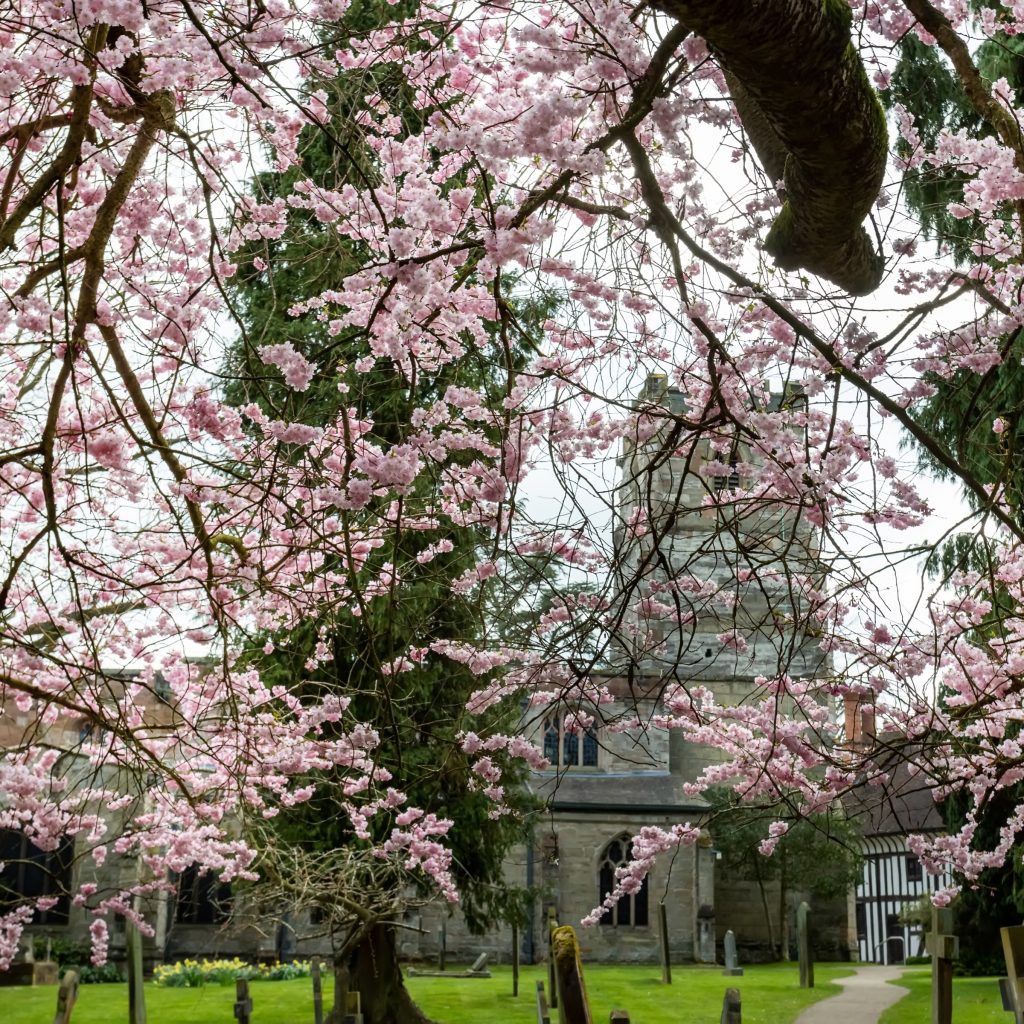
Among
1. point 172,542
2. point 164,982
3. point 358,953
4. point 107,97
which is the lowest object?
point 164,982

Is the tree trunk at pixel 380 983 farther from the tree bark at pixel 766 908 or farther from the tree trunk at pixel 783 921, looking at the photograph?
the tree bark at pixel 766 908

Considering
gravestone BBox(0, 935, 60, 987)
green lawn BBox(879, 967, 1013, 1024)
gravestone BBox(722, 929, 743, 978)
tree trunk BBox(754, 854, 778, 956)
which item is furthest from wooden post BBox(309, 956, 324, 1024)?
tree trunk BBox(754, 854, 778, 956)

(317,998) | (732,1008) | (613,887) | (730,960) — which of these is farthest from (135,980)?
(613,887)

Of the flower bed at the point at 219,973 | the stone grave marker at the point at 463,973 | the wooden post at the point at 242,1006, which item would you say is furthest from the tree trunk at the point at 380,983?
the stone grave marker at the point at 463,973

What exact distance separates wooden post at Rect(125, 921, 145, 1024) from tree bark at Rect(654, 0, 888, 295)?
11581 millimetres

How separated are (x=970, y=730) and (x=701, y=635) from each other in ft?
84.5

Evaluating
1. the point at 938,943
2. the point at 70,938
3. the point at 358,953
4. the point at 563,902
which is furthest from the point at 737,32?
the point at 563,902

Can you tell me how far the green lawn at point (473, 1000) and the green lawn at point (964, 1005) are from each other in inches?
60.6

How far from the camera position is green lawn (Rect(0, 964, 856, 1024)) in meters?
17.2

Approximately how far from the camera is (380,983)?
15320mm

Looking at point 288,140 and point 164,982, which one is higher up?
point 288,140

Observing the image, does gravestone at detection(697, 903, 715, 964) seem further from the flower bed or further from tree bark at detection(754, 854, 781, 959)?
the flower bed

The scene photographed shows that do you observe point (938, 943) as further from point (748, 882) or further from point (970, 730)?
point (748, 882)

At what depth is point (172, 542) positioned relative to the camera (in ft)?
27.5
